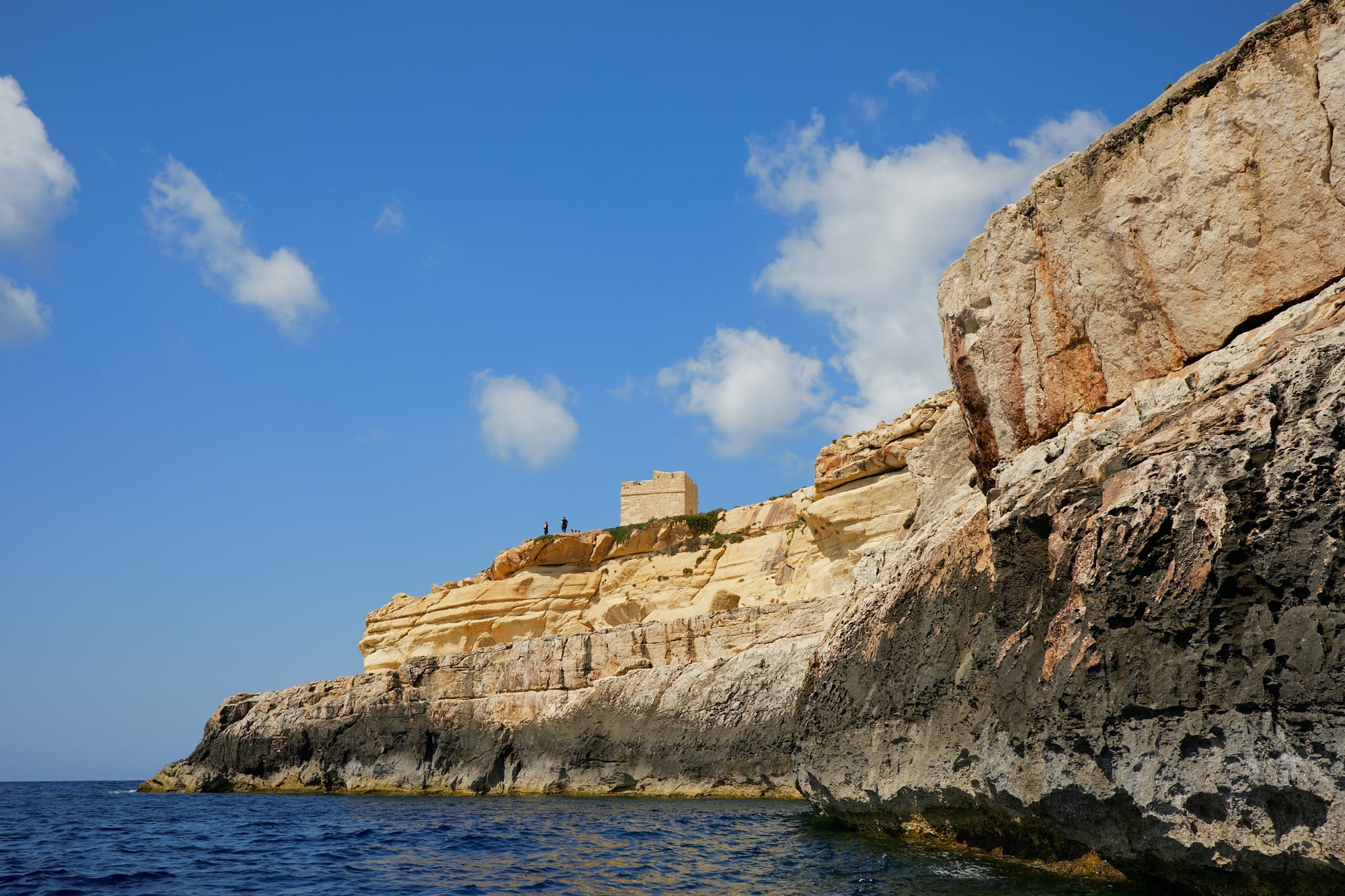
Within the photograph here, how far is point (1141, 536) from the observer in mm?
8625

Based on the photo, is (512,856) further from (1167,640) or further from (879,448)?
(879,448)

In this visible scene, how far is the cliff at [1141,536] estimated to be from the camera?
7.36 meters

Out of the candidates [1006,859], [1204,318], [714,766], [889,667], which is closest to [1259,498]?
[1204,318]

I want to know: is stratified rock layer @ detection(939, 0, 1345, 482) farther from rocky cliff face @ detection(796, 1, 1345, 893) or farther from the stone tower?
the stone tower

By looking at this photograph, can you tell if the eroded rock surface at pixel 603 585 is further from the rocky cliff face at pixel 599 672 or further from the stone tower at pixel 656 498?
the stone tower at pixel 656 498

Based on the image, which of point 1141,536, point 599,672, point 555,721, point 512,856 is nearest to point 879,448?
point 599,672

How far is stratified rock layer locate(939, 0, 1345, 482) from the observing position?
9461 mm

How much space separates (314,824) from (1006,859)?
15570 mm

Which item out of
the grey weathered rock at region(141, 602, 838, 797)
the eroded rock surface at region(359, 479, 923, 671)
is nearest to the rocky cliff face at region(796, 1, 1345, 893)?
the grey weathered rock at region(141, 602, 838, 797)

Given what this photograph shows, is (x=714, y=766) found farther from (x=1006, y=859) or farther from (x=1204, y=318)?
(x=1204, y=318)

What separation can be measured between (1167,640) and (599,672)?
21.2 m

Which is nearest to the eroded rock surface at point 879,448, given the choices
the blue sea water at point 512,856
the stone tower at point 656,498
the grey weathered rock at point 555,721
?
the grey weathered rock at point 555,721

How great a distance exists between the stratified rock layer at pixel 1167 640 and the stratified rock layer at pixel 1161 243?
59cm

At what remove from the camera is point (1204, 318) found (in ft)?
33.7
